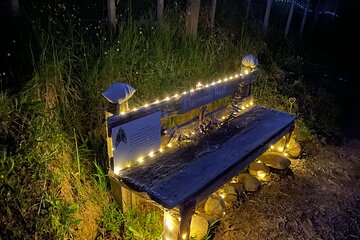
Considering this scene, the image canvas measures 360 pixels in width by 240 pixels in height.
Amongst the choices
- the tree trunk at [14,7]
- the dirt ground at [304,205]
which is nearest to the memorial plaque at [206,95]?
the dirt ground at [304,205]

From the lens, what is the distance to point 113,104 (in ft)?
9.16

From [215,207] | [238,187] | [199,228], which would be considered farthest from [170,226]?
[238,187]

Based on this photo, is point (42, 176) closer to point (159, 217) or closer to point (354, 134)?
point (159, 217)

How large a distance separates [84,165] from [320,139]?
390 centimetres

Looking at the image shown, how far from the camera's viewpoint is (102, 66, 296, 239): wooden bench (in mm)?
2695

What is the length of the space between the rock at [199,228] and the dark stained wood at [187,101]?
3.56ft

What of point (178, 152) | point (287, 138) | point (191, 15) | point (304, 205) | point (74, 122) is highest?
point (191, 15)

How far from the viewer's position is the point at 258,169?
4168mm

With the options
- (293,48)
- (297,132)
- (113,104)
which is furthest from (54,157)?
(293,48)

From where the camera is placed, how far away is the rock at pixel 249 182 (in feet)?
12.7

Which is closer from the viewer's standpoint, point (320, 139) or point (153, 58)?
point (153, 58)

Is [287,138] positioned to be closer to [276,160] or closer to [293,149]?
[293,149]

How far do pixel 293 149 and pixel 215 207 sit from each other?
197 centimetres

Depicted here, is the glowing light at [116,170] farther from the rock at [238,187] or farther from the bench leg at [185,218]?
the rock at [238,187]
